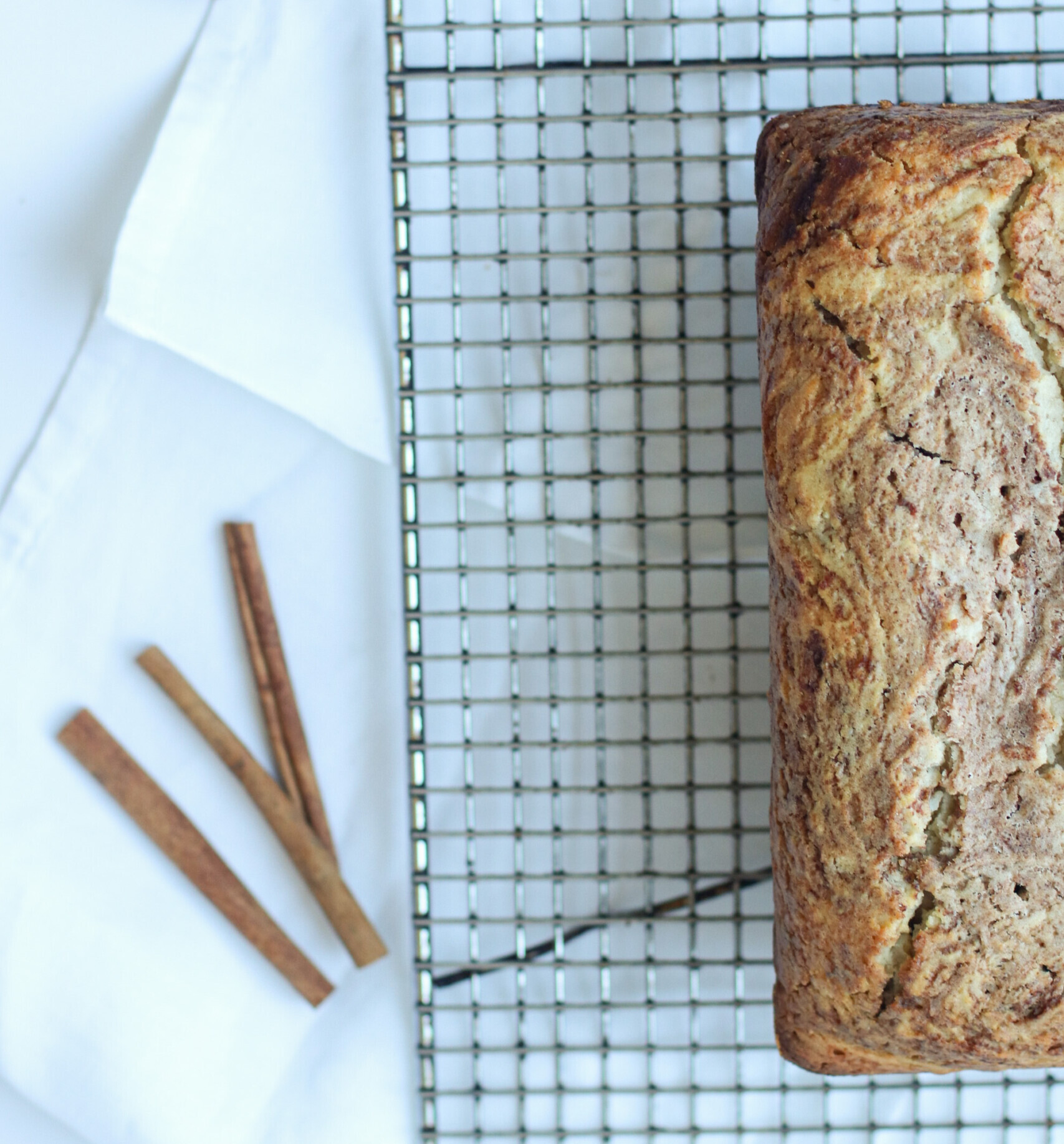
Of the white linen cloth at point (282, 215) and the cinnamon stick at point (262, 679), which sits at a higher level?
the white linen cloth at point (282, 215)

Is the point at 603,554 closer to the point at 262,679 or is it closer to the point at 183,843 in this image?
the point at 262,679

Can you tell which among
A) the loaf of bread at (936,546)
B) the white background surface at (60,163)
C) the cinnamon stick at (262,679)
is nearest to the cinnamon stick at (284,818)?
the cinnamon stick at (262,679)

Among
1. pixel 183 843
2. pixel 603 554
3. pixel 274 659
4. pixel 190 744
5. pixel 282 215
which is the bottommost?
pixel 183 843

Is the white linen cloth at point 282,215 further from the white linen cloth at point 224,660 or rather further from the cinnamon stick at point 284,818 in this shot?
the cinnamon stick at point 284,818

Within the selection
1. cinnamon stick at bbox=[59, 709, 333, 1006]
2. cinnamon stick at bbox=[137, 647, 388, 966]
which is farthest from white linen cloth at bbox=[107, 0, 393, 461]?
cinnamon stick at bbox=[59, 709, 333, 1006]

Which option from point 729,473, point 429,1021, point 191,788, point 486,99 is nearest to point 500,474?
point 729,473

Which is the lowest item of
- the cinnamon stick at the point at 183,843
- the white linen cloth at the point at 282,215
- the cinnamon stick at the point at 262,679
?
the cinnamon stick at the point at 183,843

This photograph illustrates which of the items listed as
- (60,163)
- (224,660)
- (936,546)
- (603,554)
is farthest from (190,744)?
(936,546)
